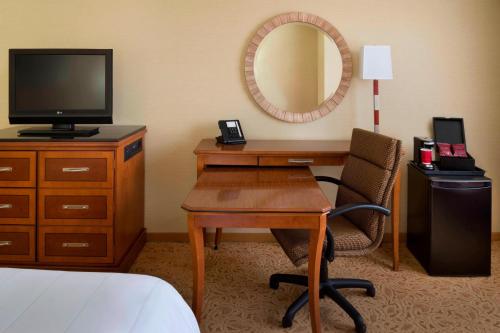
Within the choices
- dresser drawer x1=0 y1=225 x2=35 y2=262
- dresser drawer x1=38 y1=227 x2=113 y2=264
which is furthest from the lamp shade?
dresser drawer x1=0 y1=225 x2=35 y2=262

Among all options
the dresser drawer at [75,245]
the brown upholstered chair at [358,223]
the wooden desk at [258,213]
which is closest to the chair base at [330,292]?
the brown upholstered chair at [358,223]

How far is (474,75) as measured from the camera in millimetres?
3330

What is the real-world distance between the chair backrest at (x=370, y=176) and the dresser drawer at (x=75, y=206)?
1.47m

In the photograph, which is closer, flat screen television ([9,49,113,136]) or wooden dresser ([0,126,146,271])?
wooden dresser ([0,126,146,271])

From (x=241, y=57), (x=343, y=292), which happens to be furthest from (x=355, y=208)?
(x=241, y=57)

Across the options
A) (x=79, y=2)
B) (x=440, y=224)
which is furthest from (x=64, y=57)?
(x=440, y=224)

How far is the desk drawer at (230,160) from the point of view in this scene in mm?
2928

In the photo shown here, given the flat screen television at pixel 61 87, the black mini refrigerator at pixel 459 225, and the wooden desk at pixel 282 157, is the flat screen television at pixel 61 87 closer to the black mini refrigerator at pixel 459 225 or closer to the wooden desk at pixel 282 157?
the wooden desk at pixel 282 157

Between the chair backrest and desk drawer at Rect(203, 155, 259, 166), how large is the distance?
0.63 m

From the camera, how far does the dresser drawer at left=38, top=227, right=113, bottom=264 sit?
2742mm

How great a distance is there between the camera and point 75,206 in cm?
273

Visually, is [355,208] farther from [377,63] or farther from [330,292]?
[377,63]

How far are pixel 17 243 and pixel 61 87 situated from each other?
108cm

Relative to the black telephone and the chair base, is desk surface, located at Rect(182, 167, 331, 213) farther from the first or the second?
the chair base
